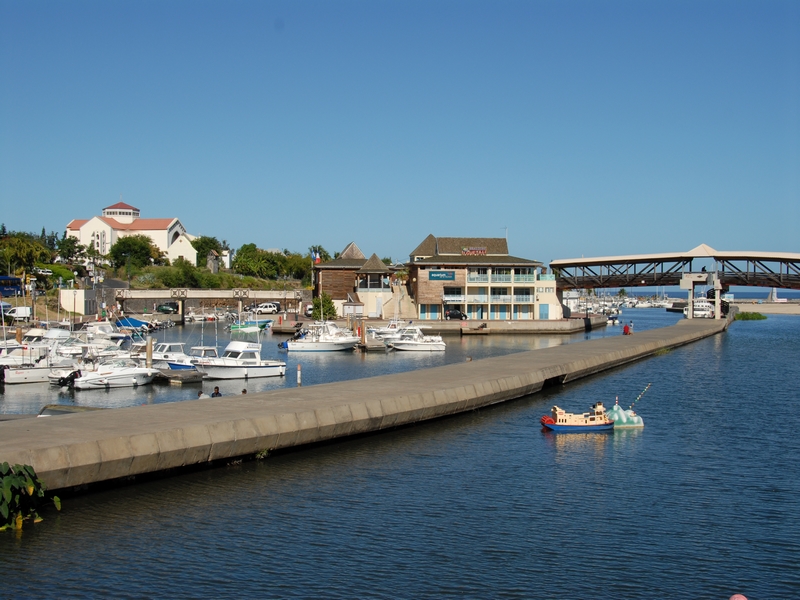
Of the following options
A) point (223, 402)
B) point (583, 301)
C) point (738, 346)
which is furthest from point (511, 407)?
point (583, 301)

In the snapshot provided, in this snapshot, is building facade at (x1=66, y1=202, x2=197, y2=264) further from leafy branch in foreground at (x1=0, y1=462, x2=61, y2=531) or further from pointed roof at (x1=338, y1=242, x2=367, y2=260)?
leafy branch in foreground at (x1=0, y1=462, x2=61, y2=531)

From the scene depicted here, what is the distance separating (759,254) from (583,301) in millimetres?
55938

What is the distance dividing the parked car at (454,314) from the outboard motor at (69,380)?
61.5 metres

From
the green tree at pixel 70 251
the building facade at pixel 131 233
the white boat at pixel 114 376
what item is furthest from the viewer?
the building facade at pixel 131 233

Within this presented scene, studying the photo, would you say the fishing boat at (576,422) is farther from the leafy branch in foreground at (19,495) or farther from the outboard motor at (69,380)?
the outboard motor at (69,380)

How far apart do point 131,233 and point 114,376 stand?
143380 mm

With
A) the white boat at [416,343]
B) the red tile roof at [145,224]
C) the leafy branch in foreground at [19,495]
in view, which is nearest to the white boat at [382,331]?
the white boat at [416,343]

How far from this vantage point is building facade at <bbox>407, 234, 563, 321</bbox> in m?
106

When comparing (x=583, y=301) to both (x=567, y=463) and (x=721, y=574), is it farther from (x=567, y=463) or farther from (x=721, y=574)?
(x=721, y=574)

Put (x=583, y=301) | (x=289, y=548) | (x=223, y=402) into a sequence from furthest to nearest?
(x=583, y=301) < (x=223, y=402) < (x=289, y=548)

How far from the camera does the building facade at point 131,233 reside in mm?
180125

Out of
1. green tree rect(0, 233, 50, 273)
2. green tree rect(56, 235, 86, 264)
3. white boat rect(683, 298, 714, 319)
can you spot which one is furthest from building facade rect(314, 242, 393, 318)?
green tree rect(56, 235, 86, 264)

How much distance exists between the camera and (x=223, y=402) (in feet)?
105

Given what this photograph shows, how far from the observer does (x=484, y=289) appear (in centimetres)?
10669
